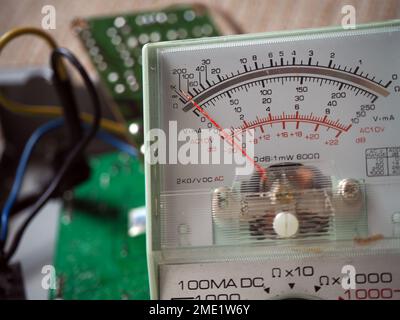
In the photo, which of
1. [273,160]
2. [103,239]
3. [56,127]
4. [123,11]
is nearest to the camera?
[273,160]

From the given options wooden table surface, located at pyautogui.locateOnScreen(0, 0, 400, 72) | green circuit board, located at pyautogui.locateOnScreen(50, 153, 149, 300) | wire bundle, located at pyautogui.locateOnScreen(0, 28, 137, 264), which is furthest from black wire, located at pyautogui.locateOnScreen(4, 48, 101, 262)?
wooden table surface, located at pyautogui.locateOnScreen(0, 0, 400, 72)

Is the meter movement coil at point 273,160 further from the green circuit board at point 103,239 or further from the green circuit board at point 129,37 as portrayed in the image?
the green circuit board at point 129,37

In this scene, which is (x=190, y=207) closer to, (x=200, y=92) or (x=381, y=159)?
(x=200, y=92)

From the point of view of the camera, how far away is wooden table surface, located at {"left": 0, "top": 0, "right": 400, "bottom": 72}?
1142 mm

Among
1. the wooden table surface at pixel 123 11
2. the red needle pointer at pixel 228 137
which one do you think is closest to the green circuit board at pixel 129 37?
the wooden table surface at pixel 123 11

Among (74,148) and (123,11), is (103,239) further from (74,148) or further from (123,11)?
(123,11)

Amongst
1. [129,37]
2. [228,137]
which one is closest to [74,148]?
[129,37]

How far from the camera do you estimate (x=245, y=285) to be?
2.48 feet

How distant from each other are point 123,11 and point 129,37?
111 millimetres

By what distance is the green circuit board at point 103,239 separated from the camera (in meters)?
1.03

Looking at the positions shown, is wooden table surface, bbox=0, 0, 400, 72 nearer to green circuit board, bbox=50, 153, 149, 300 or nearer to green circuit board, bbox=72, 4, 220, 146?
green circuit board, bbox=72, 4, 220, 146

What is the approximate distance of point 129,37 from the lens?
1260 millimetres

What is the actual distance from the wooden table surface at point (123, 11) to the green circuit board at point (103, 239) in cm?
29

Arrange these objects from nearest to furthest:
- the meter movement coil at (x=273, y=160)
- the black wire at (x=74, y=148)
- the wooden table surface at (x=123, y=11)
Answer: the meter movement coil at (x=273, y=160), the black wire at (x=74, y=148), the wooden table surface at (x=123, y=11)
